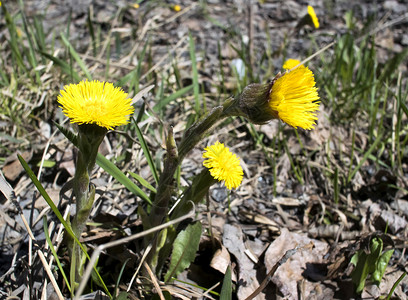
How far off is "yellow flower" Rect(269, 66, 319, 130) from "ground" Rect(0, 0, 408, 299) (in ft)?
1.56

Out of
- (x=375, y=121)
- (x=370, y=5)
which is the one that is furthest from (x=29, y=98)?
(x=370, y=5)

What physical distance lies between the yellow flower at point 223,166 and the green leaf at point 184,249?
38 centimetres

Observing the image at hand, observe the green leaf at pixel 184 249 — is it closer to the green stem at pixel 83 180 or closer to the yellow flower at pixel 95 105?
the green stem at pixel 83 180

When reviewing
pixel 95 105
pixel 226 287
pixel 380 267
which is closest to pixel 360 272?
pixel 380 267

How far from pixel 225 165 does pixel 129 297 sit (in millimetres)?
688

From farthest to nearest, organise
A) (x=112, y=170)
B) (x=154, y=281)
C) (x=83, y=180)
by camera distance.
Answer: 1. (x=112, y=170)
2. (x=154, y=281)
3. (x=83, y=180)

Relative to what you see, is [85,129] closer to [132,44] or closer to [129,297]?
[129,297]

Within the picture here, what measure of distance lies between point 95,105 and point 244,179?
3.94 ft

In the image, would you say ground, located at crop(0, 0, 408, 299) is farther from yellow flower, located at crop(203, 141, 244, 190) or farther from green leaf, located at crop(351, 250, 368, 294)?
yellow flower, located at crop(203, 141, 244, 190)

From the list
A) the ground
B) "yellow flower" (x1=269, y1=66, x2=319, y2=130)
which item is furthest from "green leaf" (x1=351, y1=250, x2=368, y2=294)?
"yellow flower" (x1=269, y1=66, x2=319, y2=130)

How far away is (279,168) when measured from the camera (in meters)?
2.34

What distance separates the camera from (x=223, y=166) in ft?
4.49

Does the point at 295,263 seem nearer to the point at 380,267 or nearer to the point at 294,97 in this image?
the point at 380,267

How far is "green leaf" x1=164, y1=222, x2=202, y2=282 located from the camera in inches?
64.8
